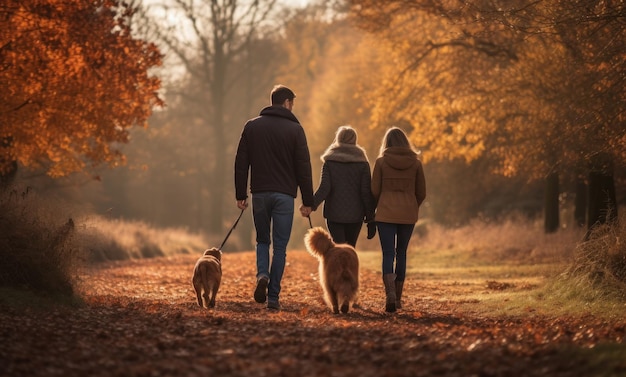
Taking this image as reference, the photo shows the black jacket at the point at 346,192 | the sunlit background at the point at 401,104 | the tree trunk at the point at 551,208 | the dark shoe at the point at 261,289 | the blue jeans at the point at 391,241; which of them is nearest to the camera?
the dark shoe at the point at 261,289

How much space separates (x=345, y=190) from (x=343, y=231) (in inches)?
22.2

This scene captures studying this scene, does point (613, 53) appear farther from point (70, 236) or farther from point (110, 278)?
point (110, 278)

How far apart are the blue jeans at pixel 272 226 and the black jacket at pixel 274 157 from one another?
0.37 feet

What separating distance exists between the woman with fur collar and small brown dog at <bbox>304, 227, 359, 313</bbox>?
3.23 ft

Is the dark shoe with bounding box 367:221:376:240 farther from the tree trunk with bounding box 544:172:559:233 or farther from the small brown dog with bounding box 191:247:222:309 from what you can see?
the tree trunk with bounding box 544:172:559:233

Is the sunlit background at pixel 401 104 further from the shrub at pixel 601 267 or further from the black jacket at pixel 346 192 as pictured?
the black jacket at pixel 346 192

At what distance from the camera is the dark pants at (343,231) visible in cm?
1140

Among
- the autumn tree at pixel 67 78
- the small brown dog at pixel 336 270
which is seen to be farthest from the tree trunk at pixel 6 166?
the small brown dog at pixel 336 270

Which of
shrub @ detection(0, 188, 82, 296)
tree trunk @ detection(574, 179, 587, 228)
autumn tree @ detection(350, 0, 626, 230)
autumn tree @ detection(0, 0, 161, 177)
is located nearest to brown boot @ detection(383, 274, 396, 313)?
shrub @ detection(0, 188, 82, 296)

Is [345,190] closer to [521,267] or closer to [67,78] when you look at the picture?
[67,78]

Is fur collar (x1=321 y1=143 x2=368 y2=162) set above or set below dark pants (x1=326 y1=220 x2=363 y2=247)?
above

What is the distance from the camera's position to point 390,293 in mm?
10781

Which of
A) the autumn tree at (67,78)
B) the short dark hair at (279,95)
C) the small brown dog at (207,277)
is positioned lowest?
the small brown dog at (207,277)

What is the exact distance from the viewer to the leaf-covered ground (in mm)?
6453
